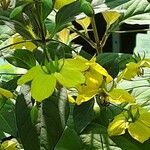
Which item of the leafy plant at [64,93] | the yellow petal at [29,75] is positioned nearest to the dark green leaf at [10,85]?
the leafy plant at [64,93]

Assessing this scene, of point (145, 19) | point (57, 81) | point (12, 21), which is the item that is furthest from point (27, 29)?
point (145, 19)

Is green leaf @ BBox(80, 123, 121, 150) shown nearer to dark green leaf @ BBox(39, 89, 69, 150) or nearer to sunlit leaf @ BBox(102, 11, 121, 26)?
dark green leaf @ BBox(39, 89, 69, 150)

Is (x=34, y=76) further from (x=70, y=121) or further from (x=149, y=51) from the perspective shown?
(x=149, y=51)

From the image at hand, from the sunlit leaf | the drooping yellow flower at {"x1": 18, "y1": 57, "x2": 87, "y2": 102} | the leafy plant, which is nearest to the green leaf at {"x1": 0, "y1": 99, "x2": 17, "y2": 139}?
the leafy plant

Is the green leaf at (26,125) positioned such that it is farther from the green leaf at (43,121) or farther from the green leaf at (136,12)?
the green leaf at (136,12)

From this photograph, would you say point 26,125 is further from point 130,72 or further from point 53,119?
point 130,72
